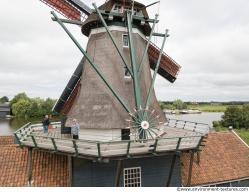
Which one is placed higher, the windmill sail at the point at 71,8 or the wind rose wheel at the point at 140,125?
the windmill sail at the point at 71,8

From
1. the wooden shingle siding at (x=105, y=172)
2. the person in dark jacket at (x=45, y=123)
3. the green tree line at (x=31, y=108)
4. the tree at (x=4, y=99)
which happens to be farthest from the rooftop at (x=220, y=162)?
the tree at (x=4, y=99)

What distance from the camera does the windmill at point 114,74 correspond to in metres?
13.8

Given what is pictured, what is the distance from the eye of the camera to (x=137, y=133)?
13031 mm

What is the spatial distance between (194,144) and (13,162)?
8890 mm

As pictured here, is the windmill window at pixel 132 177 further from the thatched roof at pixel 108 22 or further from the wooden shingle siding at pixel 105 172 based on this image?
the thatched roof at pixel 108 22

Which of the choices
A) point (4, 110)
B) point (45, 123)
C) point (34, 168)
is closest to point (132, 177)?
point (34, 168)

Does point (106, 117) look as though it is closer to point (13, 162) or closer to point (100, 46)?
point (100, 46)

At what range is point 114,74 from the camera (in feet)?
50.3

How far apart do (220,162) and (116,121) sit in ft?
26.3

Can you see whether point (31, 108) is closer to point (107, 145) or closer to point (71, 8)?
point (71, 8)

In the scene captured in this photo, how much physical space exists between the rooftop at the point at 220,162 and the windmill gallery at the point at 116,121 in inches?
71.4

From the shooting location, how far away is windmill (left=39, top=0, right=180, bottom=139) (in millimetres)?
13789

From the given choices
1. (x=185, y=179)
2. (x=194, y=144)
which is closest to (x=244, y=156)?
(x=185, y=179)

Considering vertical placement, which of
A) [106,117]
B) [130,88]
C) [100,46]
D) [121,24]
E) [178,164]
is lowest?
[178,164]
